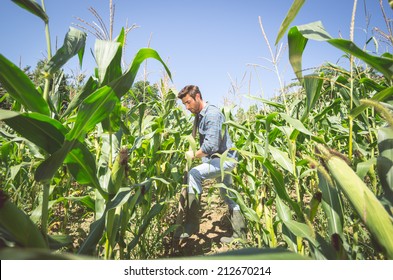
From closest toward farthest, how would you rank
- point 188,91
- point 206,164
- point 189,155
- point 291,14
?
point 291,14 < point 189,155 < point 206,164 < point 188,91

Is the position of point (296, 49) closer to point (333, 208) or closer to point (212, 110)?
point (333, 208)

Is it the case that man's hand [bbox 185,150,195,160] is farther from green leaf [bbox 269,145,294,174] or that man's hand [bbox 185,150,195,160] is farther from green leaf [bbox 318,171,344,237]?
green leaf [bbox 318,171,344,237]

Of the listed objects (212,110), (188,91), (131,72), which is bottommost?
(131,72)

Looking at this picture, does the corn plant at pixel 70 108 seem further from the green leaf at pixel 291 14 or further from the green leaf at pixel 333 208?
the green leaf at pixel 333 208

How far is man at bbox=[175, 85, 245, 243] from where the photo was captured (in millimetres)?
2180

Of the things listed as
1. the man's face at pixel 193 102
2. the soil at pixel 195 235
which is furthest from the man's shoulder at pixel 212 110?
the soil at pixel 195 235

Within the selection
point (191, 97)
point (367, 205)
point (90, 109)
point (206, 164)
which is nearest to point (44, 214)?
point (90, 109)

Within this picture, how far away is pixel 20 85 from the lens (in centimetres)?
68

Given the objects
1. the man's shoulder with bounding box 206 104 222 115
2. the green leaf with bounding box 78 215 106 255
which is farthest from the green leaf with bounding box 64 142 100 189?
the man's shoulder with bounding box 206 104 222 115

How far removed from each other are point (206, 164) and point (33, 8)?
182 centimetres

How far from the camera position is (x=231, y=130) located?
11.3 feet

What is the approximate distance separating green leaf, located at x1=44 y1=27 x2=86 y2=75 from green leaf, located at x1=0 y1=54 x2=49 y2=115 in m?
0.12

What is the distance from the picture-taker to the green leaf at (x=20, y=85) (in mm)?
646
